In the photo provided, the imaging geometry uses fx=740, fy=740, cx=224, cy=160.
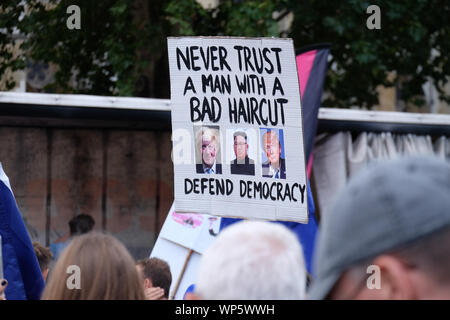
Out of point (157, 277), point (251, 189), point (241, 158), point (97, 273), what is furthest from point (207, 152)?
point (97, 273)

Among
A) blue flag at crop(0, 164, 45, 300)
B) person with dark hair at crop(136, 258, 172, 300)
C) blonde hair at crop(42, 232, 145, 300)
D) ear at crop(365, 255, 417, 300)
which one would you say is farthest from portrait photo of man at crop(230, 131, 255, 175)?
ear at crop(365, 255, 417, 300)

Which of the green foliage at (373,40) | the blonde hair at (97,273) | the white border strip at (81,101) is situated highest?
the green foliage at (373,40)

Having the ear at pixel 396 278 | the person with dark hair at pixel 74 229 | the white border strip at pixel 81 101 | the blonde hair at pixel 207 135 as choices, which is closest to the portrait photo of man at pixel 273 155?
the blonde hair at pixel 207 135

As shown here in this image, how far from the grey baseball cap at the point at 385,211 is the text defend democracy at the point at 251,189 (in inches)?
121

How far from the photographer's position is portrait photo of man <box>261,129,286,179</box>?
4391 mm

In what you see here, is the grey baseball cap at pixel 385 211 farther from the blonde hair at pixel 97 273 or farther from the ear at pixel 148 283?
the ear at pixel 148 283

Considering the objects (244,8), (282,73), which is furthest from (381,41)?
(282,73)

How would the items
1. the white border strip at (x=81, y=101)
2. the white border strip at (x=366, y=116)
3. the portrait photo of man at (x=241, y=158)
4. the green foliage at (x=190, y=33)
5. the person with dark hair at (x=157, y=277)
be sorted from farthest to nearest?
the green foliage at (x=190, y=33) < the white border strip at (x=366, y=116) < the white border strip at (x=81, y=101) < the portrait photo of man at (x=241, y=158) < the person with dark hair at (x=157, y=277)

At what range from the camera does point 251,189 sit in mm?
4352

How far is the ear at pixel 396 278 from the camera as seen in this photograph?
3.89 feet

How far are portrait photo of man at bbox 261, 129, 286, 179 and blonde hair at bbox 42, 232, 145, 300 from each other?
207 centimetres

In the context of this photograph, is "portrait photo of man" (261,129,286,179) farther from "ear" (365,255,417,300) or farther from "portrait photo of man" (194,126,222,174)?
"ear" (365,255,417,300)

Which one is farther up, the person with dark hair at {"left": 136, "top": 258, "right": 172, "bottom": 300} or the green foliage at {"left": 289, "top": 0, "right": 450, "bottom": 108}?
the green foliage at {"left": 289, "top": 0, "right": 450, "bottom": 108}
